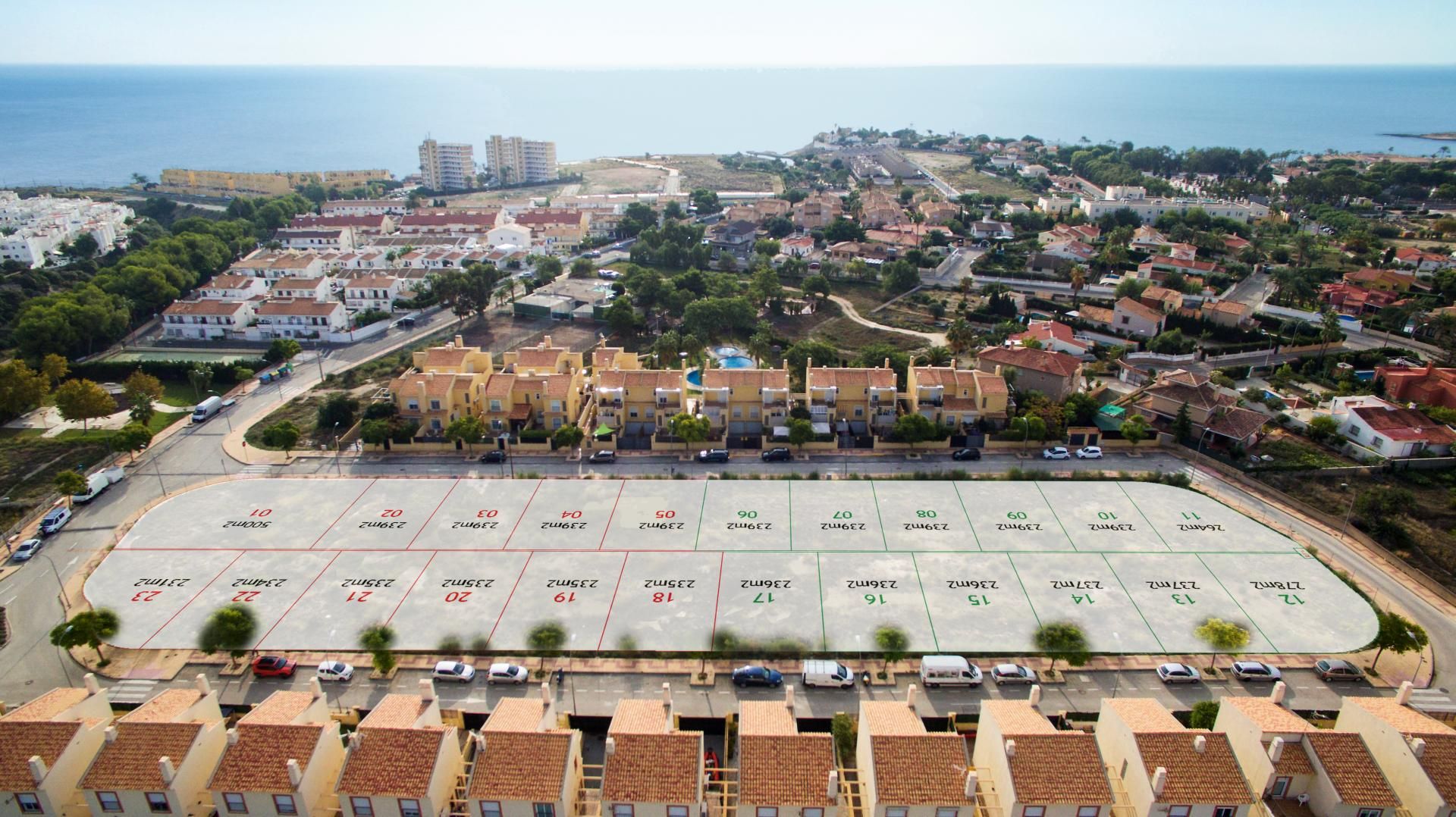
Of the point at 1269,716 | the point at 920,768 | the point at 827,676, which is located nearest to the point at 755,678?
the point at 827,676

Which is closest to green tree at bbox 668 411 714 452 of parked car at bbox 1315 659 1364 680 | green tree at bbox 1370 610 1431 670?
parked car at bbox 1315 659 1364 680

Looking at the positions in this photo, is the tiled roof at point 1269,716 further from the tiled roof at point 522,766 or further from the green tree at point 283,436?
the green tree at point 283,436

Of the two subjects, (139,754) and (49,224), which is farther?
(49,224)

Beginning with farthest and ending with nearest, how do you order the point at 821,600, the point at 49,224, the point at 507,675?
the point at 49,224, the point at 821,600, the point at 507,675

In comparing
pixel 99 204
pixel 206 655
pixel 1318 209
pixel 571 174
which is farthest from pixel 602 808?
pixel 571 174

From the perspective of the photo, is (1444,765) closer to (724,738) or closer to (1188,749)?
(1188,749)

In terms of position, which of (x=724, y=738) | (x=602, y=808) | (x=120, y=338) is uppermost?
(x=120, y=338)

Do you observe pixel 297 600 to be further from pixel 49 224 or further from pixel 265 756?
pixel 49 224
